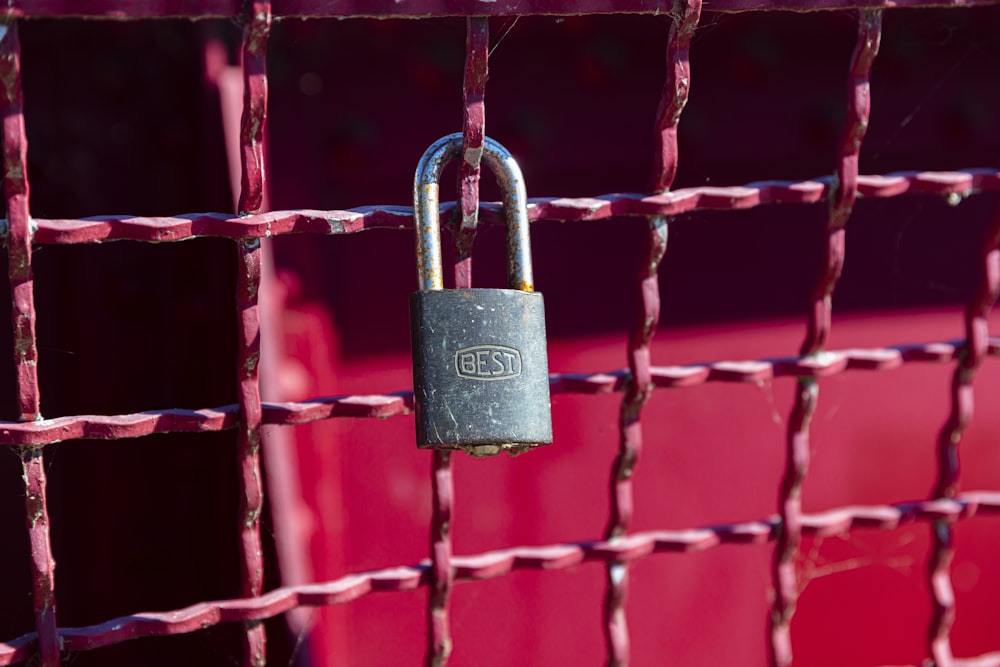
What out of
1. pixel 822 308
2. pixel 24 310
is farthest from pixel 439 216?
pixel 822 308

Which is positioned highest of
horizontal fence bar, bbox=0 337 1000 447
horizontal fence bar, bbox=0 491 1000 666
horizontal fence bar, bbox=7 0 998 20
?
horizontal fence bar, bbox=7 0 998 20

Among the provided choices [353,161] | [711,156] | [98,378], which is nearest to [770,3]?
[711,156]

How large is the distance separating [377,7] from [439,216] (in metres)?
0.20

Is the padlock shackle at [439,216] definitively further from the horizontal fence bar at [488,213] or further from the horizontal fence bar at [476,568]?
→ the horizontal fence bar at [476,568]

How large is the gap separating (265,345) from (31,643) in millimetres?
439

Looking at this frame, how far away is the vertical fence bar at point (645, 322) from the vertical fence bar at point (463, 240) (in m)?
0.19

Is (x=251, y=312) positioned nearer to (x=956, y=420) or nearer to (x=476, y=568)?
(x=476, y=568)

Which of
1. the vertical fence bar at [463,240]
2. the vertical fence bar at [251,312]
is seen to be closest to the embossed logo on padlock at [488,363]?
the vertical fence bar at [463,240]

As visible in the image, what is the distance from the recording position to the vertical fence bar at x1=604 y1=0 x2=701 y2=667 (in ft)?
3.18

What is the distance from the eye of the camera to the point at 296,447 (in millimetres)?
1272

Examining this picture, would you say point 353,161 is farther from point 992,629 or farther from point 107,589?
point 992,629

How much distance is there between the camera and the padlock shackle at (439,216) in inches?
35.2

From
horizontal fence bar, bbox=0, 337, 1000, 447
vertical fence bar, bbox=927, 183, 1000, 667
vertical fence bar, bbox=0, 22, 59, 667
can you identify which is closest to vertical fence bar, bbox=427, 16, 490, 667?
horizontal fence bar, bbox=0, 337, 1000, 447

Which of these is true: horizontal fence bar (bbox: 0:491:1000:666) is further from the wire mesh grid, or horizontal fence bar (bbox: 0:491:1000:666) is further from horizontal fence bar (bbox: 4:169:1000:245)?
horizontal fence bar (bbox: 4:169:1000:245)
